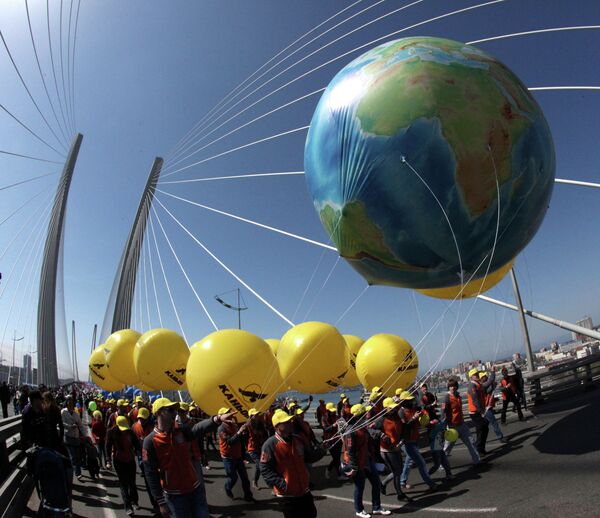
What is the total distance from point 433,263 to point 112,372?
12.5m

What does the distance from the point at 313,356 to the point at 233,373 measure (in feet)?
8.10

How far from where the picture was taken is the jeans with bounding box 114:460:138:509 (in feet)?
21.3

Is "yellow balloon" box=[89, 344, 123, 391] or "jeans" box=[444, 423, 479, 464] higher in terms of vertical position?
"yellow balloon" box=[89, 344, 123, 391]

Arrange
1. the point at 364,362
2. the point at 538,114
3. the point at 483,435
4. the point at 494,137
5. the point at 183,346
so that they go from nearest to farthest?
the point at 494,137
the point at 538,114
the point at 483,435
the point at 364,362
the point at 183,346

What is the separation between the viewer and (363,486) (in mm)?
5629

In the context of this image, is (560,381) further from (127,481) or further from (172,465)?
(172,465)

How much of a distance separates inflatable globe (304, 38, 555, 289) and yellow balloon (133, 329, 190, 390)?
7567 millimetres

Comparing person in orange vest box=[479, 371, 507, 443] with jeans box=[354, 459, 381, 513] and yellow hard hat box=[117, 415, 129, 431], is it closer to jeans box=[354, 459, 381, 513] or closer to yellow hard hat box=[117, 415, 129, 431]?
jeans box=[354, 459, 381, 513]

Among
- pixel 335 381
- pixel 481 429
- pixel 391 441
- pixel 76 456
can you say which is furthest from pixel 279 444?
pixel 76 456

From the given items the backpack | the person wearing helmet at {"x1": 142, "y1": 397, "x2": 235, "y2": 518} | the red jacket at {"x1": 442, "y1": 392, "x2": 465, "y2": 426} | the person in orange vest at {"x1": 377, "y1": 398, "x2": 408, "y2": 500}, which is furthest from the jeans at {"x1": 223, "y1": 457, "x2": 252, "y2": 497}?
the red jacket at {"x1": 442, "y1": 392, "x2": 465, "y2": 426}

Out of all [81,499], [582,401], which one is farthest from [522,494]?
[81,499]

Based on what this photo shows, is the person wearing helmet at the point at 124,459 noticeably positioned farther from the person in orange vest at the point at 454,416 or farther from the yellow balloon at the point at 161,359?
the person in orange vest at the point at 454,416

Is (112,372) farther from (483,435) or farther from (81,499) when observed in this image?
(483,435)

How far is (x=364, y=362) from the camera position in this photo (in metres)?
9.73
